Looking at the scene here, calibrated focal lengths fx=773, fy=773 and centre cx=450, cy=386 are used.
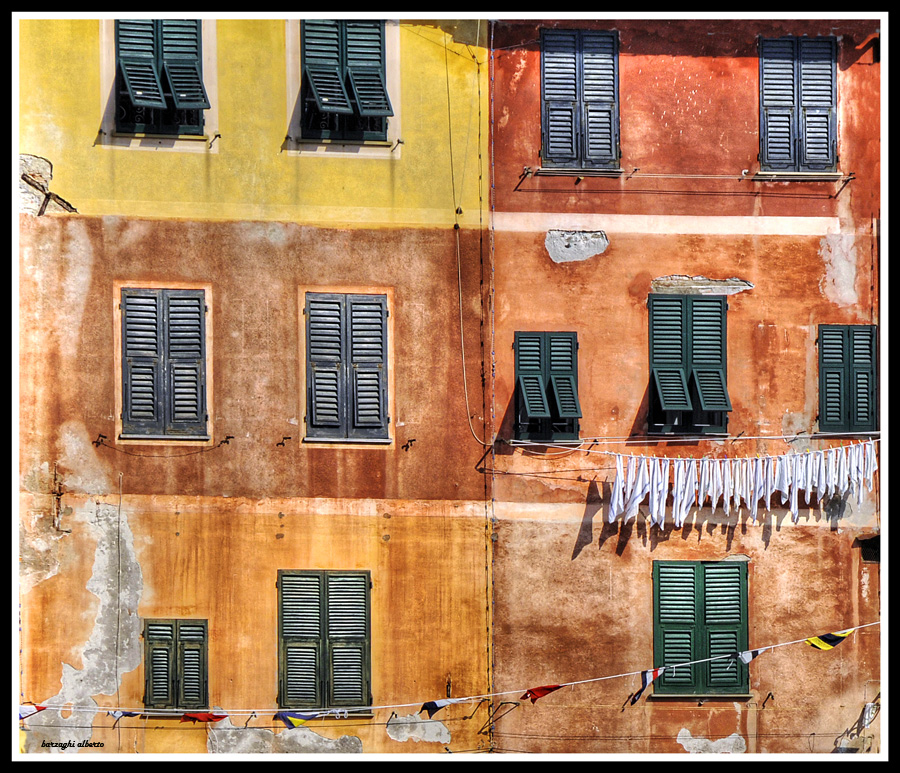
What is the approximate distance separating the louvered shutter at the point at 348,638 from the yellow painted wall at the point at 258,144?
18.6ft

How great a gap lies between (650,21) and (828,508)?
8.20 m

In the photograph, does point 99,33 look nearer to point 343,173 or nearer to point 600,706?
point 343,173

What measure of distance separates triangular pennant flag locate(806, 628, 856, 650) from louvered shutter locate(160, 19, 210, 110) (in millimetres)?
12478

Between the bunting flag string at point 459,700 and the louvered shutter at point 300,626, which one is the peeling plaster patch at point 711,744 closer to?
the bunting flag string at point 459,700

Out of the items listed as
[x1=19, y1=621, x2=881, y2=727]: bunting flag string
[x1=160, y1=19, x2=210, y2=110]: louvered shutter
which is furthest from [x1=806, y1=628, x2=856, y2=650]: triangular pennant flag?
[x1=160, y1=19, x2=210, y2=110]: louvered shutter

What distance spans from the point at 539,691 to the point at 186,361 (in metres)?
7.49

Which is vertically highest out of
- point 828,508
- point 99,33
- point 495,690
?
point 99,33

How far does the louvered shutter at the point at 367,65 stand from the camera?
11695mm

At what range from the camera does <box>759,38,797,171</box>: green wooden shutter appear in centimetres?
1216

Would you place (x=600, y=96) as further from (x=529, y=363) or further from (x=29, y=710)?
(x=29, y=710)

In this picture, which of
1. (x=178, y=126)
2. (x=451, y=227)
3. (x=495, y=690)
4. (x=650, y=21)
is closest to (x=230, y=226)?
(x=178, y=126)

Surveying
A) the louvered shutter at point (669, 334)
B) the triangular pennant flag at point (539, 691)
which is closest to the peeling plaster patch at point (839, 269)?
the louvered shutter at point (669, 334)

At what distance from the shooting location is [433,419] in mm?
12117

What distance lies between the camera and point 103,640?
1190cm
